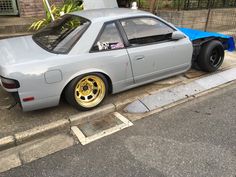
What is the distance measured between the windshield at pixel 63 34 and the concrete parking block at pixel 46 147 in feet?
3.82

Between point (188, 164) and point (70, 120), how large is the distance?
165 cm

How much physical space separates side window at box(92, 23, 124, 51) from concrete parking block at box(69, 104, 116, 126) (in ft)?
2.93

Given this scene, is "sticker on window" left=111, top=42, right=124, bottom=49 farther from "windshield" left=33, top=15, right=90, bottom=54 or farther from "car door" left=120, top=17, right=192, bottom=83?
"windshield" left=33, top=15, right=90, bottom=54

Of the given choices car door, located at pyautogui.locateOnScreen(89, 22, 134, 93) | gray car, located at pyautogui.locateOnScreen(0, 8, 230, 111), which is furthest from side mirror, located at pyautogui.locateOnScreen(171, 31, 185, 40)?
car door, located at pyautogui.locateOnScreen(89, 22, 134, 93)

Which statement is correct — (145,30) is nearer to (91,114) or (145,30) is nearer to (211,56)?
(91,114)

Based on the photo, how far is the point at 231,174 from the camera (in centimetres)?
247

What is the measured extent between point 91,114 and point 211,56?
2.88 meters

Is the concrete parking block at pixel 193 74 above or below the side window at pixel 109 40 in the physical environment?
below

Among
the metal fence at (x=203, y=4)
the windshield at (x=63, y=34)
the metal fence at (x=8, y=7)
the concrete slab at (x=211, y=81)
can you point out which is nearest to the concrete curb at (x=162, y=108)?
the concrete slab at (x=211, y=81)

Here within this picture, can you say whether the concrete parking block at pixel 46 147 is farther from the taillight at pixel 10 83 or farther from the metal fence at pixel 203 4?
the metal fence at pixel 203 4

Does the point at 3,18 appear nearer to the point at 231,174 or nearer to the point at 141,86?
the point at 141,86

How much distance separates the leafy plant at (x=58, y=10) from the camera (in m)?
6.57

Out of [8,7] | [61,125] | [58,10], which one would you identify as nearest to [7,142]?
[61,125]

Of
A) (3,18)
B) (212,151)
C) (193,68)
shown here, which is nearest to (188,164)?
(212,151)
